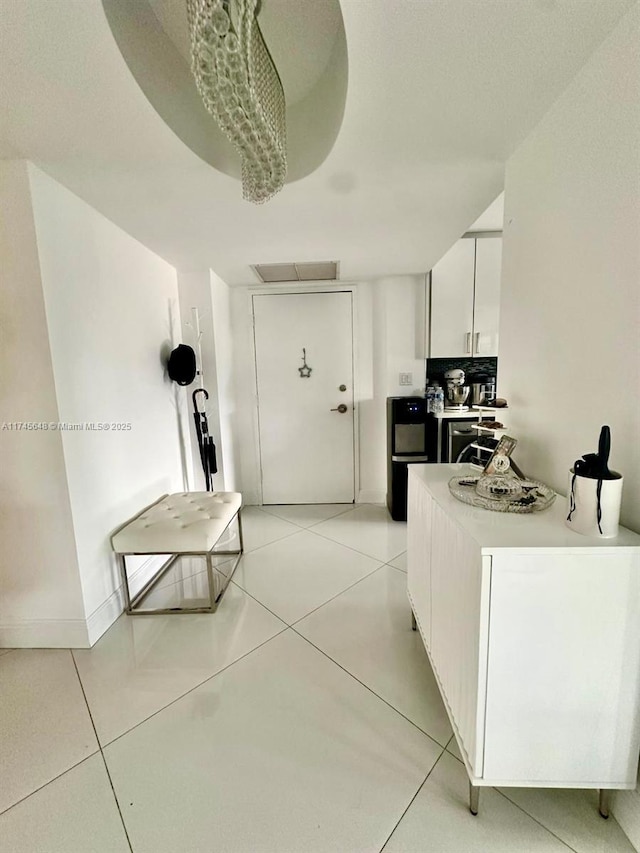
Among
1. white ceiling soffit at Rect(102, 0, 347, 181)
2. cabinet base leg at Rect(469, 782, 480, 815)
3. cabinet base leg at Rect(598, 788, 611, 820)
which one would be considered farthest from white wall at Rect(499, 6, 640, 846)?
white ceiling soffit at Rect(102, 0, 347, 181)

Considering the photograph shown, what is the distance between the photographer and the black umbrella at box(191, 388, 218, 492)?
2678 mm

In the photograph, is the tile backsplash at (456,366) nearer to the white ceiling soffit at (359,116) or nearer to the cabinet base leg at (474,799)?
the white ceiling soffit at (359,116)

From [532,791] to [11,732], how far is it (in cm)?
174

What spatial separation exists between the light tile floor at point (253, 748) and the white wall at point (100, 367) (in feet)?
1.30

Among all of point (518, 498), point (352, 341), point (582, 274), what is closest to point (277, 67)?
point (582, 274)

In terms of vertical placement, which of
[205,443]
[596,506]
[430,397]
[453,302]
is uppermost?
[453,302]

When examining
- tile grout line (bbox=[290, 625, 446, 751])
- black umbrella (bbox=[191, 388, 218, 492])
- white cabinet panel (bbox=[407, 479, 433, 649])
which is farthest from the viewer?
black umbrella (bbox=[191, 388, 218, 492])

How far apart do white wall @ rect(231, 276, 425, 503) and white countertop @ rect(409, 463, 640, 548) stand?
212 cm

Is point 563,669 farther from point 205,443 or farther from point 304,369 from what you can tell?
point 304,369

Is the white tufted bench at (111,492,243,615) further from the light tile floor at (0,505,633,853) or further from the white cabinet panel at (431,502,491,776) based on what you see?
the white cabinet panel at (431,502,491,776)

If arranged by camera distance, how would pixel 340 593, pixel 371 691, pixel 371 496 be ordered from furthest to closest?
pixel 371 496 < pixel 340 593 < pixel 371 691

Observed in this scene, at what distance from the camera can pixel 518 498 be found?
3.51 ft

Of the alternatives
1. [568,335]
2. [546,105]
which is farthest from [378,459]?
[546,105]

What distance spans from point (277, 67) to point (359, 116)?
359 millimetres
